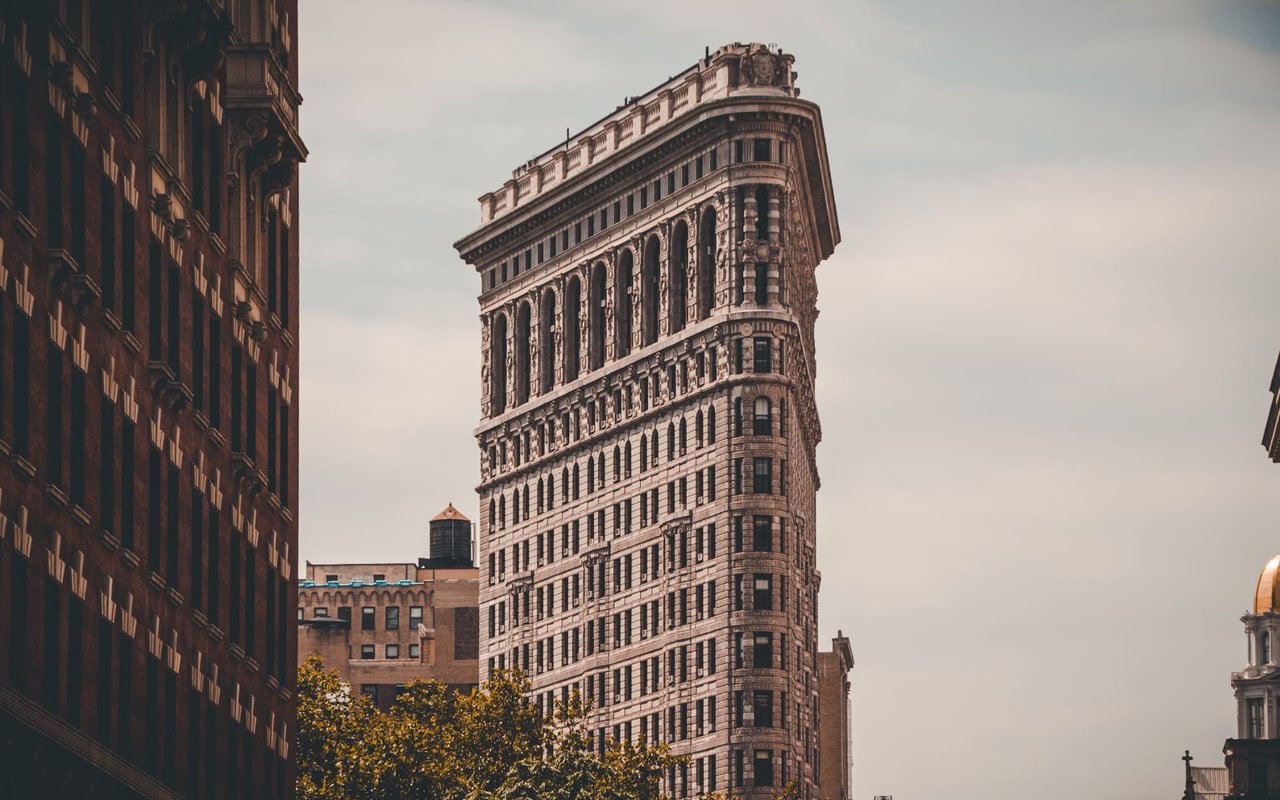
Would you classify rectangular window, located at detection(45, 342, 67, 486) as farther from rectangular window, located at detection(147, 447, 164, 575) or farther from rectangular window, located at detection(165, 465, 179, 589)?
rectangular window, located at detection(165, 465, 179, 589)

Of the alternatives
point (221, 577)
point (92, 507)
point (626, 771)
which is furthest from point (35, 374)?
point (626, 771)

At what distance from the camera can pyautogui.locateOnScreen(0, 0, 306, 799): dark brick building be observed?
183 feet

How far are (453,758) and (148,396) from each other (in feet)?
234

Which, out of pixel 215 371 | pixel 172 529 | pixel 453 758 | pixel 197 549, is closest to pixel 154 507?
pixel 172 529

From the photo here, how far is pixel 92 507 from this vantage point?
6038cm

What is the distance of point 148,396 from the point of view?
6588 cm

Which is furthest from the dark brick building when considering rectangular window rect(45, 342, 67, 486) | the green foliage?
the green foliage

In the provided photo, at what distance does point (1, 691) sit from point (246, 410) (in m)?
26.9

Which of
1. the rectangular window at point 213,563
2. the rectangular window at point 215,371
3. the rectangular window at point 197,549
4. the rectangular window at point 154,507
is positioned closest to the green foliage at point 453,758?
the rectangular window at point 213,563

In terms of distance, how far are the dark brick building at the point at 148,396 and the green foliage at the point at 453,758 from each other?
134 ft

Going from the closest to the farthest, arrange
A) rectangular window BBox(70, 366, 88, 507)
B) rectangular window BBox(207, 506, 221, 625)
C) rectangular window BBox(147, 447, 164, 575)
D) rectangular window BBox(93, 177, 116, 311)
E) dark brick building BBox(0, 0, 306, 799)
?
dark brick building BBox(0, 0, 306, 799), rectangular window BBox(70, 366, 88, 507), rectangular window BBox(93, 177, 116, 311), rectangular window BBox(147, 447, 164, 575), rectangular window BBox(207, 506, 221, 625)

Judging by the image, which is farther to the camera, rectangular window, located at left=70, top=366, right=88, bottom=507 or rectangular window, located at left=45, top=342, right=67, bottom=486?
rectangular window, located at left=70, top=366, right=88, bottom=507

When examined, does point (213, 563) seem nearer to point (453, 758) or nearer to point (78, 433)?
point (78, 433)

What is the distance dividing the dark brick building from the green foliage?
40.8m
